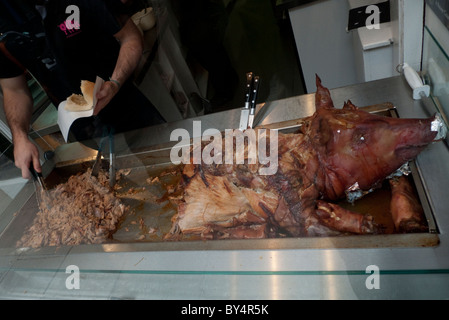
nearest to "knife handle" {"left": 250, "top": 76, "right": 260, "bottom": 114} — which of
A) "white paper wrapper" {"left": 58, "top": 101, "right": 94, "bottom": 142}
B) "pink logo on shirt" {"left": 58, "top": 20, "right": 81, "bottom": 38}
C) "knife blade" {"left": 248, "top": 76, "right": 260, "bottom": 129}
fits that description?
"knife blade" {"left": 248, "top": 76, "right": 260, "bottom": 129}

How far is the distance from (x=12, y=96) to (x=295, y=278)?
1946 millimetres

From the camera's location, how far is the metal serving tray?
100 centimetres

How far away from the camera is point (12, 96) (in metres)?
1.99

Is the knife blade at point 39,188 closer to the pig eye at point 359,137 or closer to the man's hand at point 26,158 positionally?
the man's hand at point 26,158

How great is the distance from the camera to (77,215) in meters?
1.62

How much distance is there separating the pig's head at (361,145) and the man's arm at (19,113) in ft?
4.62

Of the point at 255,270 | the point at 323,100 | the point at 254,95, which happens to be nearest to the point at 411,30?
the point at 323,100

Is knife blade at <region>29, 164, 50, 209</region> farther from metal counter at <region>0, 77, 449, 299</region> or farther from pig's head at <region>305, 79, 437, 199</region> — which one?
pig's head at <region>305, 79, 437, 199</region>

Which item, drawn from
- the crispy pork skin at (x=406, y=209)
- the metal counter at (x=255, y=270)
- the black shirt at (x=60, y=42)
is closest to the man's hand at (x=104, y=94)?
the black shirt at (x=60, y=42)

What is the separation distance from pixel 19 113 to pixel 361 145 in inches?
74.0

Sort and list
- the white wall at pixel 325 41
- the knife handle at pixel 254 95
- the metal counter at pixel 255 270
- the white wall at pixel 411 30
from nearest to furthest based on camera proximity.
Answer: the metal counter at pixel 255 270 < the white wall at pixel 411 30 < the knife handle at pixel 254 95 < the white wall at pixel 325 41

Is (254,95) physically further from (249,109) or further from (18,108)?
(18,108)

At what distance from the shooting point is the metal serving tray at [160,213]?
999mm
